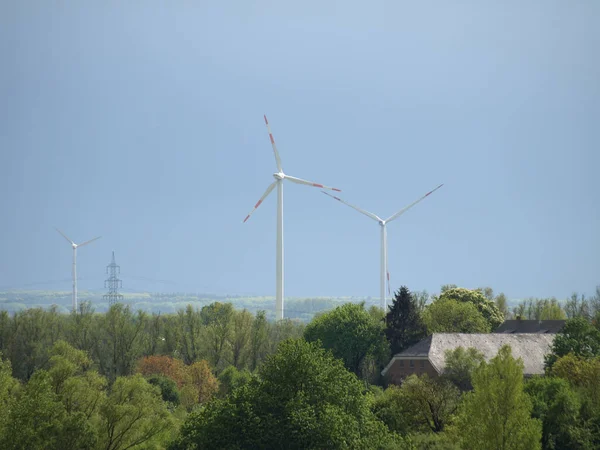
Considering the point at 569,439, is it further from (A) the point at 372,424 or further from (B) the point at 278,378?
(B) the point at 278,378

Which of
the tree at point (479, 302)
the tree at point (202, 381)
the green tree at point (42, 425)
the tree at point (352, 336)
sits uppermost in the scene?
the tree at point (479, 302)

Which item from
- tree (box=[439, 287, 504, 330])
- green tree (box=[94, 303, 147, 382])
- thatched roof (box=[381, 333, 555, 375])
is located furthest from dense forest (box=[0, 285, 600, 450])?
tree (box=[439, 287, 504, 330])

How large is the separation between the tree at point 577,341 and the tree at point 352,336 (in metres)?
22.2

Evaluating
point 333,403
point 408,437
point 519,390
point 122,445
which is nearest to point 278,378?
point 333,403

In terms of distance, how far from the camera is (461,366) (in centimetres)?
9506

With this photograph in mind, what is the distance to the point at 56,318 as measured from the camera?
140375 mm

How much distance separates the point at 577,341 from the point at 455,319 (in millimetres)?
37478

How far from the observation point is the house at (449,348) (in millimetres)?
104438

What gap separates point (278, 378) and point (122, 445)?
16.7m

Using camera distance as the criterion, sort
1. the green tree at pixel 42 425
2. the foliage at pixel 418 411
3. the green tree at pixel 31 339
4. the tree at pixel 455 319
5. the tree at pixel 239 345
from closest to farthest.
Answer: the green tree at pixel 42 425 → the foliage at pixel 418 411 → the green tree at pixel 31 339 → the tree at pixel 455 319 → the tree at pixel 239 345

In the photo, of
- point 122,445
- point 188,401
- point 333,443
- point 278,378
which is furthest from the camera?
point 188,401

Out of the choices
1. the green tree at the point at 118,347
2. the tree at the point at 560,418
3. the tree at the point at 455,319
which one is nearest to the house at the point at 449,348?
the tree at the point at 455,319

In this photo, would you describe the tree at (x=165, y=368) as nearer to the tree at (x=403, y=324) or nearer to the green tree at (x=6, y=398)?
the tree at (x=403, y=324)

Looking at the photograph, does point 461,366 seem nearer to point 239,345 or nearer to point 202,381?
point 202,381
